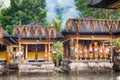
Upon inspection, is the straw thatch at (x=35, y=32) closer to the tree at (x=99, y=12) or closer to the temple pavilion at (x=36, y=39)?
the temple pavilion at (x=36, y=39)

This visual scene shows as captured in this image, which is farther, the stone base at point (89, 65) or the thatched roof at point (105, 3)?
the stone base at point (89, 65)

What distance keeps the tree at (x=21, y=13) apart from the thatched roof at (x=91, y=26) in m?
22.5

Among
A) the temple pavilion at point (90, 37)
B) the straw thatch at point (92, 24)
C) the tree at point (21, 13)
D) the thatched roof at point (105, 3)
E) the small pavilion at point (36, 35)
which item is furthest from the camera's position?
the tree at point (21, 13)

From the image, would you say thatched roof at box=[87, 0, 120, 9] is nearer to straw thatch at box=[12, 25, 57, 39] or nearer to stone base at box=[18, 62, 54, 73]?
stone base at box=[18, 62, 54, 73]

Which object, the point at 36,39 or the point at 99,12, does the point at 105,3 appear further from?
the point at 99,12

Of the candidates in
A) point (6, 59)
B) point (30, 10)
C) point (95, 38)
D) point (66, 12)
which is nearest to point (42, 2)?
point (30, 10)

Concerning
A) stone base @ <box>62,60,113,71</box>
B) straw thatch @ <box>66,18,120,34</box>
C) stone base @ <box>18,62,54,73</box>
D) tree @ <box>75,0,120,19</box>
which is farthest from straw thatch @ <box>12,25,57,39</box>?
tree @ <box>75,0,120,19</box>

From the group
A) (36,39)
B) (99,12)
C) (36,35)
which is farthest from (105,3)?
(99,12)

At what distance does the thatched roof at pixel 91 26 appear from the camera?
27.4 m

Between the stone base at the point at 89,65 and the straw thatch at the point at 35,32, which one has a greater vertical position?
the straw thatch at the point at 35,32

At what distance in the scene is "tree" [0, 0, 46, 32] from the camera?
4988 cm

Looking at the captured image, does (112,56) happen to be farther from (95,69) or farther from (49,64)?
(49,64)

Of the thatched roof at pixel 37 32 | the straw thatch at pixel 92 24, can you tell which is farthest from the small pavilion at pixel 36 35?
the straw thatch at pixel 92 24

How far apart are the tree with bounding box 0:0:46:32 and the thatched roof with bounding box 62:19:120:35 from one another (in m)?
22.5
